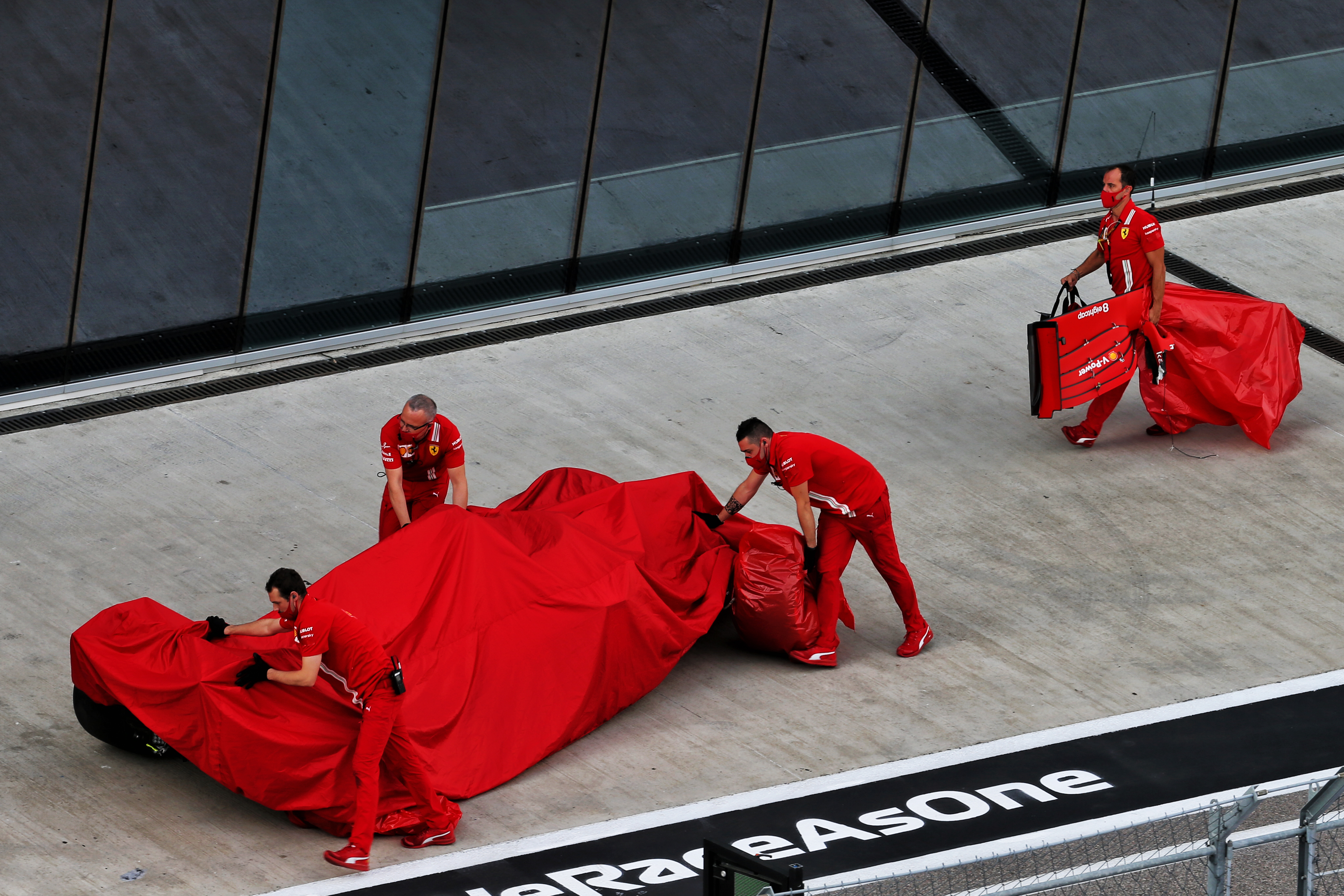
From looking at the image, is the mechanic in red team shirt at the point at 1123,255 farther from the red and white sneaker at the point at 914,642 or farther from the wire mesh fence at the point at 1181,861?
the wire mesh fence at the point at 1181,861

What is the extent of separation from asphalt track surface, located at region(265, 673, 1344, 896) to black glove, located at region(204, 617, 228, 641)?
146 centimetres

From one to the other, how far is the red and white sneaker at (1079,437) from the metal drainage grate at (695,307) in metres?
2.47

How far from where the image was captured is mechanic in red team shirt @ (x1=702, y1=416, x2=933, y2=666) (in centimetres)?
1191

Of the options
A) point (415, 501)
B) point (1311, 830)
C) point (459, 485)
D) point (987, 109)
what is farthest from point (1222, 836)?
point (987, 109)

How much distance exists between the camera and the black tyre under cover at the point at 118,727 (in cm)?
1104

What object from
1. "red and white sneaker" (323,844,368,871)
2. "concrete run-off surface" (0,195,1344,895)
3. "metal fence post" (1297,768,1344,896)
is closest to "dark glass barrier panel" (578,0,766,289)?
"concrete run-off surface" (0,195,1344,895)

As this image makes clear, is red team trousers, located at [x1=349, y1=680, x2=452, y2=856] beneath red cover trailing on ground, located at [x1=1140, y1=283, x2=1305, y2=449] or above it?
beneath

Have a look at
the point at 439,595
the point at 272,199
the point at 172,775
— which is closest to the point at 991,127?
the point at 272,199

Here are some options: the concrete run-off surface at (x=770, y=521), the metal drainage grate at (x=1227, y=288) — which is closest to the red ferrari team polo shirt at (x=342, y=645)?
the concrete run-off surface at (x=770, y=521)

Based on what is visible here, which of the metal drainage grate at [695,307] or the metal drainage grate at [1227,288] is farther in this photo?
the metal drainage grate at [1227,288]

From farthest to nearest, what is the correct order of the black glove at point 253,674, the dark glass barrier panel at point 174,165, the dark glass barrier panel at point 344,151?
the dark glass barrier panel at point 344,151, the dark glass barrier panel at point 174,165, the black glove at point 253,674

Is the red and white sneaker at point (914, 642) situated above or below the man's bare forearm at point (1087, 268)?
below

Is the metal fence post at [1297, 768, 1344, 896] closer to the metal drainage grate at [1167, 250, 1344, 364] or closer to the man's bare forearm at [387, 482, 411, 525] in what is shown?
the man's bare forearm at [387, 482, 411, 525]

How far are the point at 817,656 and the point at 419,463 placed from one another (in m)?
2.54
